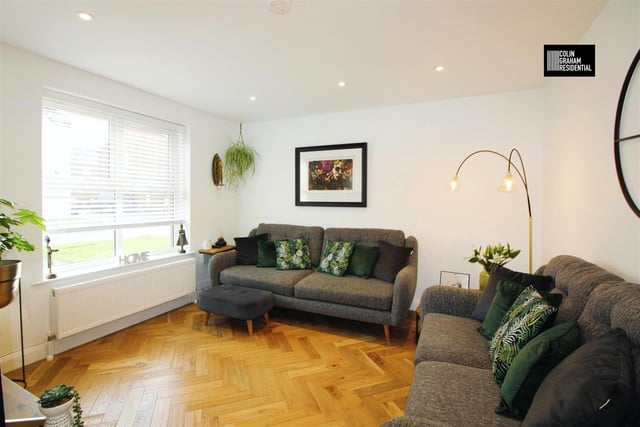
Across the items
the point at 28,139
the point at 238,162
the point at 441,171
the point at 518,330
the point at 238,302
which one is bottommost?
the point at 238,302

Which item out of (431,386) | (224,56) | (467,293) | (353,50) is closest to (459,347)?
(431,386)

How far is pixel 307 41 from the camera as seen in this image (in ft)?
7.09

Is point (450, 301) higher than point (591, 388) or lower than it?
lower

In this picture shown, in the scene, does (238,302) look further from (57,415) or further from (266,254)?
(57,415)

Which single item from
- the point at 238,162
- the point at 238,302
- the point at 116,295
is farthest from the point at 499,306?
the point at 238,162

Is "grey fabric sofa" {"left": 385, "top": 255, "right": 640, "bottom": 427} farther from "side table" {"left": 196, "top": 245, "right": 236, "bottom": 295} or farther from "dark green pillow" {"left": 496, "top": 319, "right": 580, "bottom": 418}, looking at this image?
"side table" {"left": 196, "top": 245, "right": 236, "bottom": 295}

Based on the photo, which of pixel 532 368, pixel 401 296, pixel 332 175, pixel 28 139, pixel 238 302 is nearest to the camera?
pixel 532 368

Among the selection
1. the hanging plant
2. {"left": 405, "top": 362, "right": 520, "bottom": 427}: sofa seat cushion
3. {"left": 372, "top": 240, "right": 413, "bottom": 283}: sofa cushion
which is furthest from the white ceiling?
{"left": 405, "top": 362, "right": 520, "bottom": 427}: sofa seat cushion

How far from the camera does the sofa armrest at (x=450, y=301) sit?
225 cm

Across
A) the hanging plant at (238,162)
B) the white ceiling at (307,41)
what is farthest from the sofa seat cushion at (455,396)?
the hanging plant at (238,162)

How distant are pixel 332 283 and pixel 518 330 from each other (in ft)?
6.08

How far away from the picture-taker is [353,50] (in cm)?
229

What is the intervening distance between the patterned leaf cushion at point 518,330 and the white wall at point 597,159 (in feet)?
1.75

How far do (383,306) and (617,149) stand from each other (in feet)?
6.56
